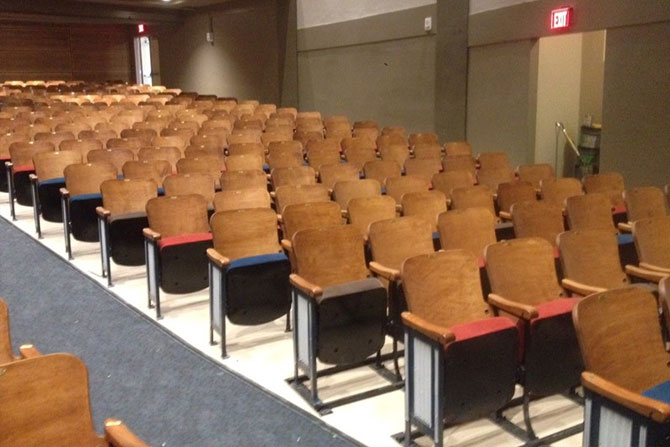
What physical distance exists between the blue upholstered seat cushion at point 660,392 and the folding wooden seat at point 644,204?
6.45 feet

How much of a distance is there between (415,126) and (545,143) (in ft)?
5.89

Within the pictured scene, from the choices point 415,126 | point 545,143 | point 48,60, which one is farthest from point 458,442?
point 48,60

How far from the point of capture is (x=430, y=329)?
2.06m

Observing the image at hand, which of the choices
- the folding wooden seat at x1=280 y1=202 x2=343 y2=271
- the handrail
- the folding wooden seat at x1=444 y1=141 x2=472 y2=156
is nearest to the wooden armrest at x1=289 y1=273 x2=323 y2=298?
the folding wooden seat at x1=280 y1=202 x2=343 y2=271

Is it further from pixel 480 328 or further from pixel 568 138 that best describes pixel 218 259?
pixel 568 138

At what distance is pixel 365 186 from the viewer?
397 centimetres

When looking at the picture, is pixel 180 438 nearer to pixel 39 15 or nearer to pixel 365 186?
pixel 365 186

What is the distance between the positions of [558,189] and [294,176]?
1.66m

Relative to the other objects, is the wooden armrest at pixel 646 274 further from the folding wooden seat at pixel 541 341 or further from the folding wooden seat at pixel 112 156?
the folding wooden seat at pixel 112 156

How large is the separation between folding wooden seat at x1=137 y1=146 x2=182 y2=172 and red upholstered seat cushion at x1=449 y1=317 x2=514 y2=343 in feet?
10.8

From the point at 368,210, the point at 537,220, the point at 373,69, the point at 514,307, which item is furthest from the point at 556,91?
the point at 514,307

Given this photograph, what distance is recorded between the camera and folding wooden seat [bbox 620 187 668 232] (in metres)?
3.82

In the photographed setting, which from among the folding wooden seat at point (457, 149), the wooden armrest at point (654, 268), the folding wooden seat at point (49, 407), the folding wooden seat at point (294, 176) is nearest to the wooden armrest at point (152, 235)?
the folding wooden seat at point (294, 176)

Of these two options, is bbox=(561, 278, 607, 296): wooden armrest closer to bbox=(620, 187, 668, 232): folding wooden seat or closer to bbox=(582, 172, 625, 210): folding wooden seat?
bbox=(620, 187, 668, 232): folding wooden seat
